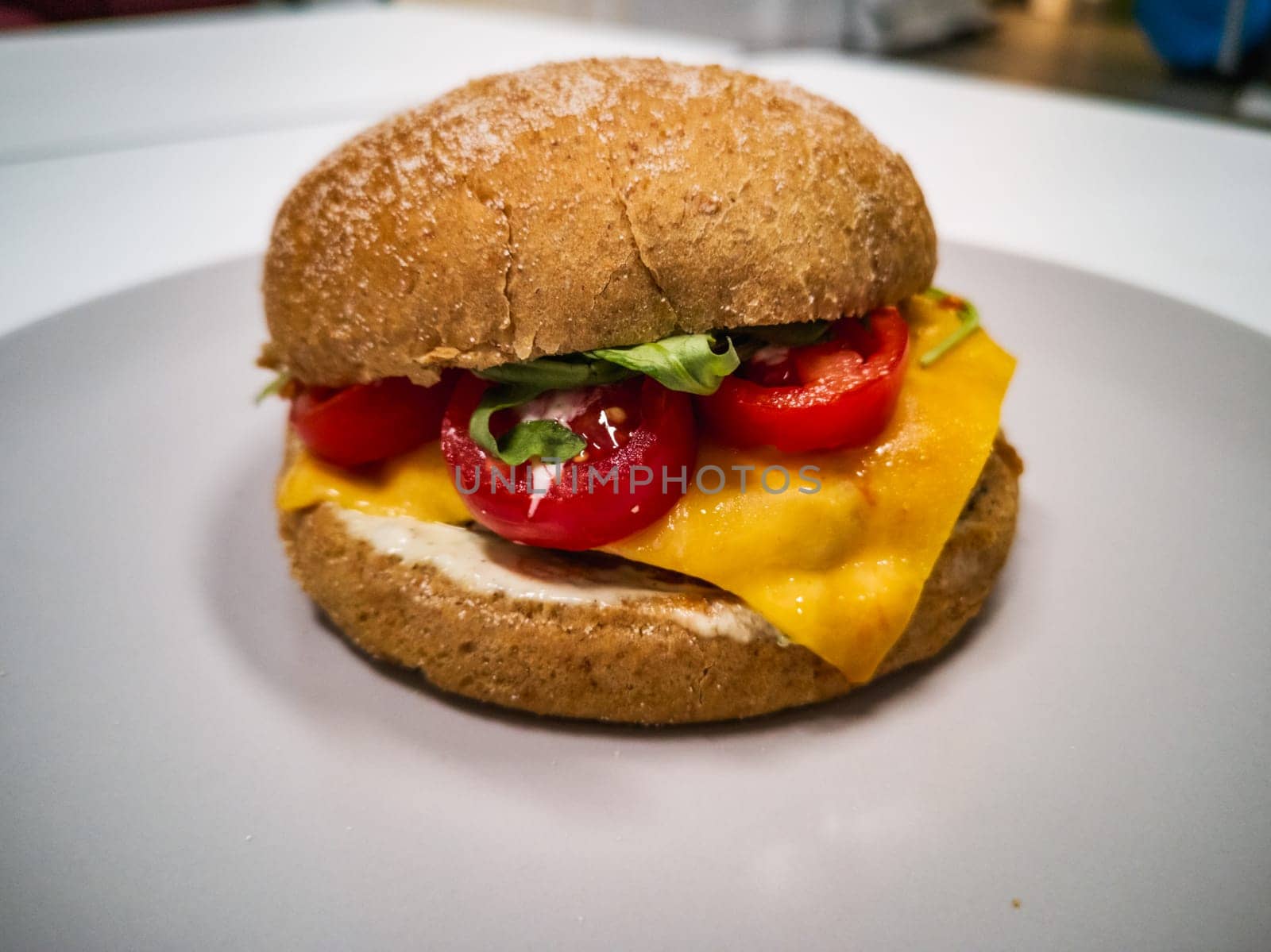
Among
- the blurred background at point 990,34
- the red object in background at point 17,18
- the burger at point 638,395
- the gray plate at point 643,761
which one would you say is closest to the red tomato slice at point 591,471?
the burger at point 638,395

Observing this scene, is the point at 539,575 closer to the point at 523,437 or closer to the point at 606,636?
the point at 606,636

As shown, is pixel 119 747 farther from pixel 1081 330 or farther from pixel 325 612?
pixel 1081 330

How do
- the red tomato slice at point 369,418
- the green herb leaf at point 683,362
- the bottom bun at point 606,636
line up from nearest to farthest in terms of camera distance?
1. the green herb leaf at point 683,362
2. the bottom bun at point 606,636
3. the red tomato slice at point 369,418

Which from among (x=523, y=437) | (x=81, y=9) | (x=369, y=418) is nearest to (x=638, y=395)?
(x=523, y=437)

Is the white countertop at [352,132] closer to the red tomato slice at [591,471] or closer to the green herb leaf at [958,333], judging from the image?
the green herb leaf at [958,333]

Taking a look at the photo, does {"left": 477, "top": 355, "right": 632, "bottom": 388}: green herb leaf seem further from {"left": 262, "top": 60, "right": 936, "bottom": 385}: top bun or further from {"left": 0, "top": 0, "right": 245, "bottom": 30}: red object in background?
{"left": 0, "top": 0, "right": 245, "bottom": 30}: red object in background

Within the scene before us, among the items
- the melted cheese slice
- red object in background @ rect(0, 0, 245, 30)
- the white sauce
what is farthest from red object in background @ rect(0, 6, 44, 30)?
the melted cheese slice

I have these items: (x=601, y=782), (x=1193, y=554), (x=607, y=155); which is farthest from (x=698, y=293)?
(x=1193, y=554)
